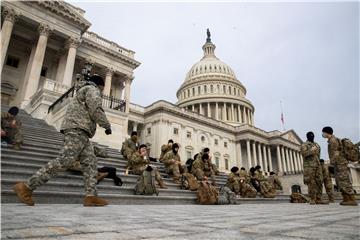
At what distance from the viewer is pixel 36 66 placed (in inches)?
815

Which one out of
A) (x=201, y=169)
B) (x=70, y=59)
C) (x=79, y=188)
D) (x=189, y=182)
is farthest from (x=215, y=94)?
(x=79, y=188)

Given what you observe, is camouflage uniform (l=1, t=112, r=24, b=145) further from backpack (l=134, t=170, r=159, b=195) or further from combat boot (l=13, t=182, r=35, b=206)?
combat boot (l=13, t=182, r=35, b=206)

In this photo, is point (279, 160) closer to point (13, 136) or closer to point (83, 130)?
point (13, 136)

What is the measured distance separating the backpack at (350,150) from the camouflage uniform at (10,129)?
415 inches

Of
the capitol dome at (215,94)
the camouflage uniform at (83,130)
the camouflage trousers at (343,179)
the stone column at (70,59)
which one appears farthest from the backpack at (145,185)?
the capitol dome at (215,94)

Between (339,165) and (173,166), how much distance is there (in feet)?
19.5

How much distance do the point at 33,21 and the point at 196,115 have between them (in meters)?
31.4

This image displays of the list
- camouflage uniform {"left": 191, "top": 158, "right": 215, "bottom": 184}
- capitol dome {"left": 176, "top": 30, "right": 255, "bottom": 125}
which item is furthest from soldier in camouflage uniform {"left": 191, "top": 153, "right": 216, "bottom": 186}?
capitol dome {"left": 176, "top": 30, "right": 255, "bottom": 125}

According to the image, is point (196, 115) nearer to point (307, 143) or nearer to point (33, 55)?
point (33, 55)

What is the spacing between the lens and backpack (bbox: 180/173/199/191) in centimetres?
912

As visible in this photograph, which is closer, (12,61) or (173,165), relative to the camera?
(173,165)

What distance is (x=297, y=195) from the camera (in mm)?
11016

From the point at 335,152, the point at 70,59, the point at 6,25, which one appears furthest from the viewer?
the point at 70,59

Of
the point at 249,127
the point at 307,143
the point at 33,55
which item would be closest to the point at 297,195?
the point at 307,143
